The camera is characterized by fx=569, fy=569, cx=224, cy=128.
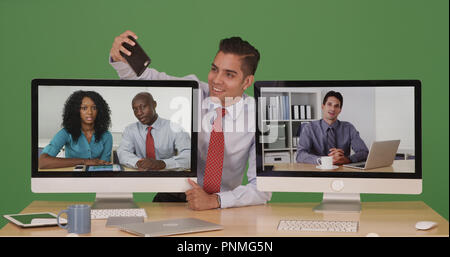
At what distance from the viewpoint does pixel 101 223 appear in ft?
7.13

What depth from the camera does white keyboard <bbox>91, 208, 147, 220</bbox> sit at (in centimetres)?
226

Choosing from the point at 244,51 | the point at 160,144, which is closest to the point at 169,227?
the point at 160,144

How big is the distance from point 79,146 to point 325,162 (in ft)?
3.29

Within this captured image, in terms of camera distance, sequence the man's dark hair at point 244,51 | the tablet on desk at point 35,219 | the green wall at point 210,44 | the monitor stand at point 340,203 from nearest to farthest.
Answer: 1. the tablet on desk at point 35,219
2. the monitor stand at point 340,203
3. the man's dark hair at point 244,51
4. the green wall at point 210,44

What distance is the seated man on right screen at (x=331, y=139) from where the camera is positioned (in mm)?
2289

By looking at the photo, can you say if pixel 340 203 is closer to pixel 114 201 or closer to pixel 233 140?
pixel 233 140

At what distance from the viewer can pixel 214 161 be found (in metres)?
2.65

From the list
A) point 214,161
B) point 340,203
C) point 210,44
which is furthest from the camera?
point 210,44

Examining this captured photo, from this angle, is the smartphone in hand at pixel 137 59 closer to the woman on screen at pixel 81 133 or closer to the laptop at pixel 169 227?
the woman on screen at pixel 81 133

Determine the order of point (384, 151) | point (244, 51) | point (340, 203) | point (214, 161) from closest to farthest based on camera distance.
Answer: point (384, 151) < point (340, 203) < point (214, 161) < point (244, 51)

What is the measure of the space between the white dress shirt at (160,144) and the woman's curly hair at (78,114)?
0.09 meters

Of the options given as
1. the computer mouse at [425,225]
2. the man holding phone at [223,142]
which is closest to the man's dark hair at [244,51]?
the man holding phone at [223,142]
